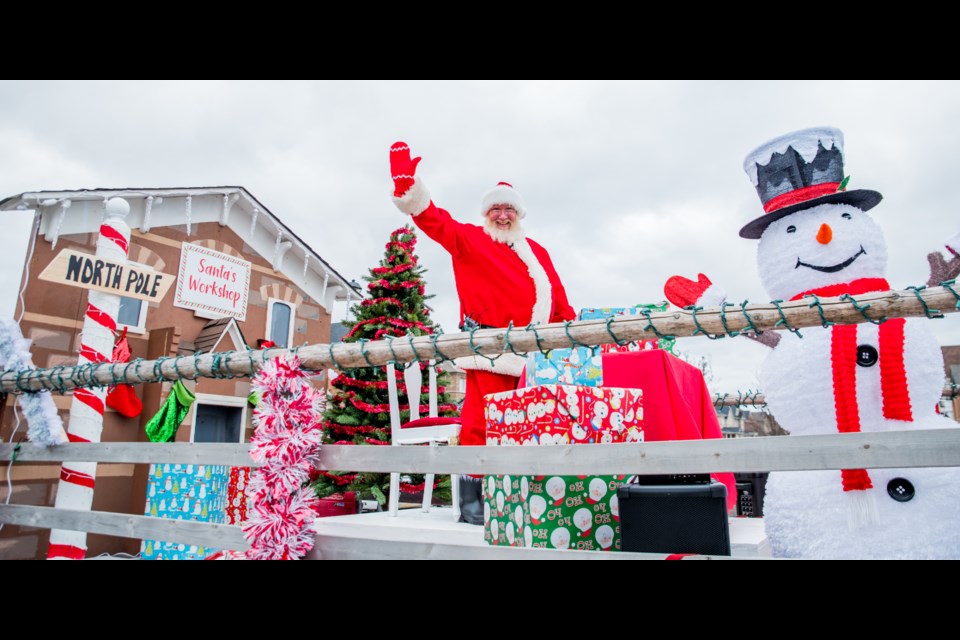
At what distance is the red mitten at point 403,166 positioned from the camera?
3.04 m

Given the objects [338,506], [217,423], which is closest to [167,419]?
[338,506]

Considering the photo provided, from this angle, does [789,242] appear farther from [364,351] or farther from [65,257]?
[65,257]

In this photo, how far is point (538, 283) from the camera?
3543mm

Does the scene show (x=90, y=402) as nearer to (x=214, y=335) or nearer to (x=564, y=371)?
(x=214, y=335)

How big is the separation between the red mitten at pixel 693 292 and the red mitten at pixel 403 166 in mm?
1379

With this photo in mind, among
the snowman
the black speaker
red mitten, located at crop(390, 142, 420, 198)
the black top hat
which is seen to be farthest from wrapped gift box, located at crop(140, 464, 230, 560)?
the black top hat

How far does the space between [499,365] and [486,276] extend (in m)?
0.56

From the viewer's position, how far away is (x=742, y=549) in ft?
8.17

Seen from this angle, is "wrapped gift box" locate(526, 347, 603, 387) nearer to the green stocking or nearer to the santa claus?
the santa claus

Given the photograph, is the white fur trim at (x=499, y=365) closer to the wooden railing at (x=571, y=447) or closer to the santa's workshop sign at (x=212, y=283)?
the wooden railing at (x=571, y=447)

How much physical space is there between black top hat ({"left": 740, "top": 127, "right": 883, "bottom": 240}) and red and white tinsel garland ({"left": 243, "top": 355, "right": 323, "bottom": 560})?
80.6 inches

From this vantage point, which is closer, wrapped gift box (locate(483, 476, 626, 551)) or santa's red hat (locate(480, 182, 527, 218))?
wrapped gift box (locate(483, 476, 626, 551))

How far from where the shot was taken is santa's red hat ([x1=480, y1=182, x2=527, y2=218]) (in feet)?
12.1
